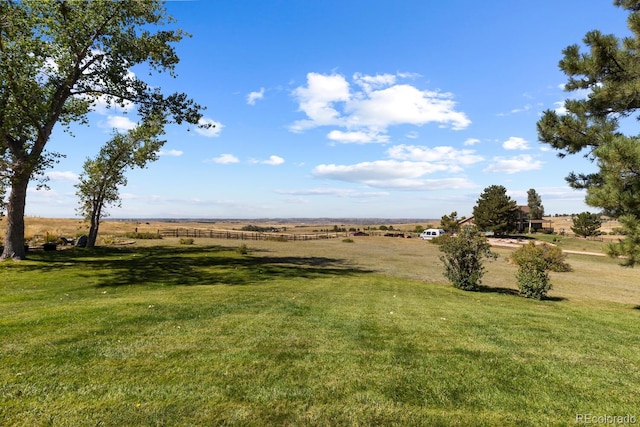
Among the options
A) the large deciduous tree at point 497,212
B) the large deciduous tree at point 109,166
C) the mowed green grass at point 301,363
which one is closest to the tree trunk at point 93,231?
the large deciduous tree at point 109,166

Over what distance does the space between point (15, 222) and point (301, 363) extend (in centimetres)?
2369

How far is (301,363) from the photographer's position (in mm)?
5910

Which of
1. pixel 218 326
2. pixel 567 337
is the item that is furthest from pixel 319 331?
pixel 567 337

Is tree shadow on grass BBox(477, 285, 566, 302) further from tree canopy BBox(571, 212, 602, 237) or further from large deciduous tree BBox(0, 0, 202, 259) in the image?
tree canopy BBox(571, 212, 602, 237)

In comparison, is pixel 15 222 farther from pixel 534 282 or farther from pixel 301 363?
pixel 534 282

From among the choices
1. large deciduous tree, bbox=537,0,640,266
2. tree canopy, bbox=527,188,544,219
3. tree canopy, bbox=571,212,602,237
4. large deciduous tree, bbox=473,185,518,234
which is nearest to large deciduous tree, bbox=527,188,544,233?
tree canopy, bbox=527,188,544,219

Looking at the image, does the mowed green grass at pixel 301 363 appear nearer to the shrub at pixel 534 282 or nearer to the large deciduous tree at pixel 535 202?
the shrub at pixel 534 282

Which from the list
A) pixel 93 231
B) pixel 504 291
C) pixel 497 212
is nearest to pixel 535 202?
pixel 497 212

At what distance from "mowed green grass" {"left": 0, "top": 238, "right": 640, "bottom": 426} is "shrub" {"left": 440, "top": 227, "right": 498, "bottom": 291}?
7518mm

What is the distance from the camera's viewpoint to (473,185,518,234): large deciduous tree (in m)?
70.6

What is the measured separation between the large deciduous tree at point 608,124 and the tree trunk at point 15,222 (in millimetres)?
27869

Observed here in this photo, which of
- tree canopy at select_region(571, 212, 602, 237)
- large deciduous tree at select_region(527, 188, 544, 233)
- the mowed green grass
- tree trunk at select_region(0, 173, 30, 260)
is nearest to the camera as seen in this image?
the mowed green grass

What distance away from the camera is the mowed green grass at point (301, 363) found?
173 inches

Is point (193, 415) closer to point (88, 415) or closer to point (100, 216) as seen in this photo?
point (88, 415)
